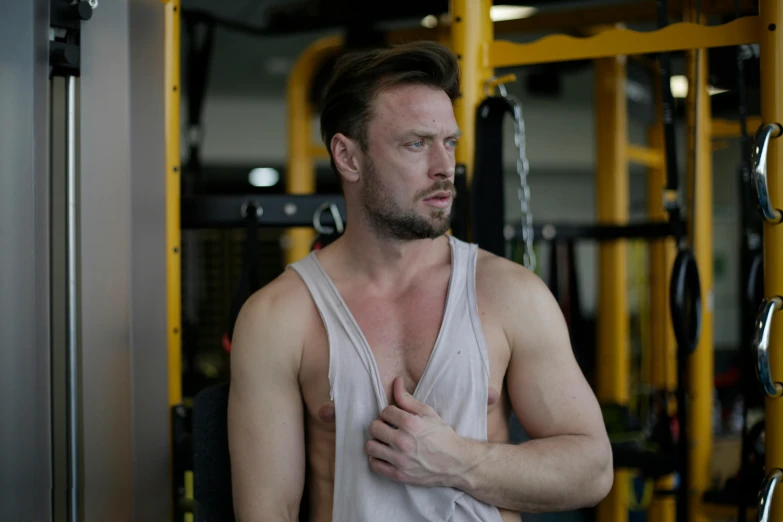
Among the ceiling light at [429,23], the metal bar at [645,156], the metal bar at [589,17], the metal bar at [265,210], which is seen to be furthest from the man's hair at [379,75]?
the ceiling light at [429,23]

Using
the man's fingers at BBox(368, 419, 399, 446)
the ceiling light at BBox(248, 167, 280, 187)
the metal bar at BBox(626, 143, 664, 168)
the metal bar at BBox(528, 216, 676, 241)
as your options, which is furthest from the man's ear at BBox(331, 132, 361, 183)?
the ceiling light at BBox(248, 167, 280, 187)

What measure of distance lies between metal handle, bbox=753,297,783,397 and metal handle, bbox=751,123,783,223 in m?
0.17

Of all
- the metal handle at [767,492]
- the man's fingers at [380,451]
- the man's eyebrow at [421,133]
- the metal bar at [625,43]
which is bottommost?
the metal handle at [767,492]

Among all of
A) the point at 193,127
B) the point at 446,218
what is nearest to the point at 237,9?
the point at 193,127

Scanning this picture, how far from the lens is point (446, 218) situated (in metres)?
1.51

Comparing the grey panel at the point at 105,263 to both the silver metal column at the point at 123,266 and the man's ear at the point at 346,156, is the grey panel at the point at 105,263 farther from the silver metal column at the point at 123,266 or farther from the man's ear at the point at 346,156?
the man's ear at the point at 346,156

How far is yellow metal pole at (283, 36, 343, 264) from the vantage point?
3.54 meters

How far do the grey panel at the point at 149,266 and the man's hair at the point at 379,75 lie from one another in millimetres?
427

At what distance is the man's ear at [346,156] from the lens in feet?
5.16

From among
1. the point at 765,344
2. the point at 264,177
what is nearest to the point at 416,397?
the point at 765,344

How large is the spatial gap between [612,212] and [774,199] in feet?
7.11

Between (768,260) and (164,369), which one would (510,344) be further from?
(164,369)

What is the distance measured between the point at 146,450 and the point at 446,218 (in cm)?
83

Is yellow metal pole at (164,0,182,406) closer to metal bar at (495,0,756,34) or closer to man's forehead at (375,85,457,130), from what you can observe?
man's forehead at (375,85,457,130)
